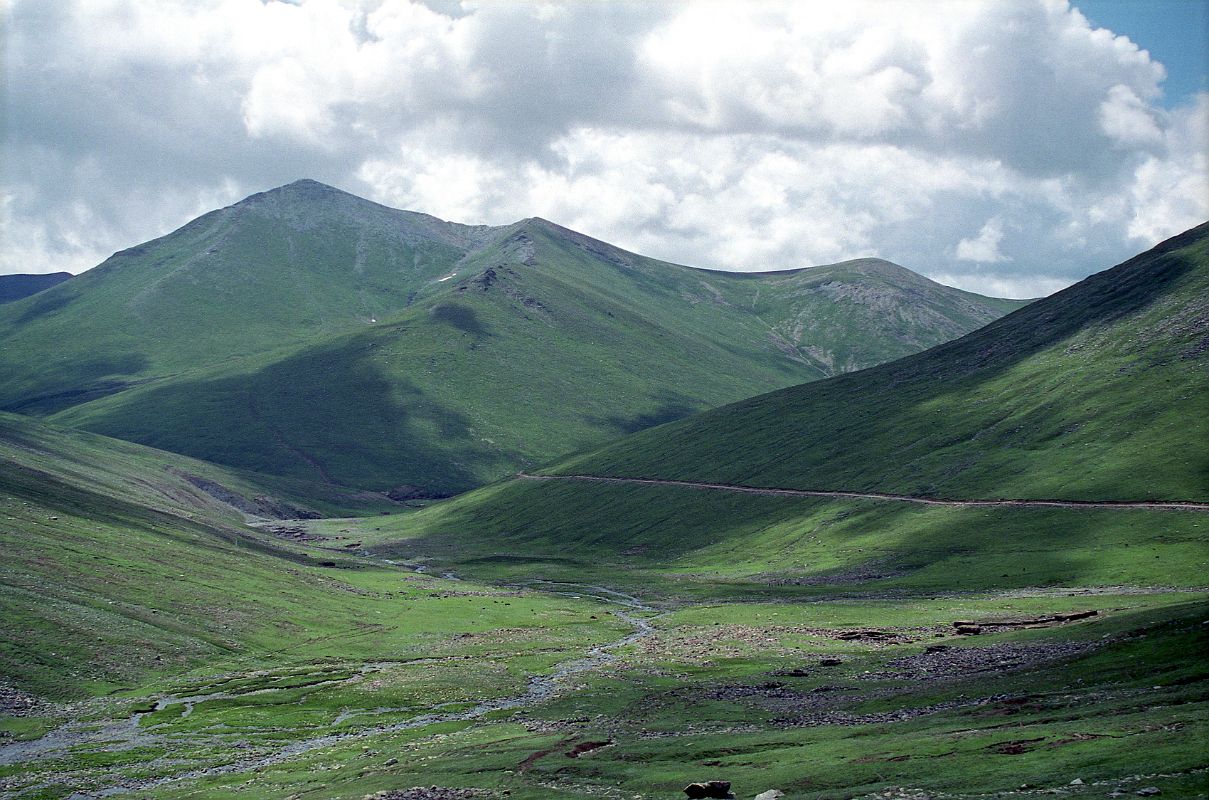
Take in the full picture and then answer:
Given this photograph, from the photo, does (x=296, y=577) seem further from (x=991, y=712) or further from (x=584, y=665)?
(x=991, y=712)

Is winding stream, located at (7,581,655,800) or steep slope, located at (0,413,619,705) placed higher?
steep slope, located at (0,413,619,705)

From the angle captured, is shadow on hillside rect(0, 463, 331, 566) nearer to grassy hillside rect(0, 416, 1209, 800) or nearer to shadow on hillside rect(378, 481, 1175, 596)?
grassy hillside rect(0, 416, 1209, 800)

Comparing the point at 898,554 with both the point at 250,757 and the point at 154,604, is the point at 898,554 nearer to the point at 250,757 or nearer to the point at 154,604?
the point at 154,604

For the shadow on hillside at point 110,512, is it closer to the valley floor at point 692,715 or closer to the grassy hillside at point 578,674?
the grassy hillside at point 578,674

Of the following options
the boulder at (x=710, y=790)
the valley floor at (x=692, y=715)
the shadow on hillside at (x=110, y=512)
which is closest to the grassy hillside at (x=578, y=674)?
the valley floor at (x=692, y=715)

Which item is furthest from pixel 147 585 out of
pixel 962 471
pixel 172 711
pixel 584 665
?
pixel 962 471

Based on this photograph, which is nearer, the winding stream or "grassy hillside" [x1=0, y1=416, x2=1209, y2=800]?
"grassy hillside" [x1=0, y1=416, x2=1209, y2=800]

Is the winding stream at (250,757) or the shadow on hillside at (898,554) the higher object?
the shadow on hillside at (898,554)

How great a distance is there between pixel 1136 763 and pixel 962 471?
158517mm

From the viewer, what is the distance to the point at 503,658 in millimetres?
106000

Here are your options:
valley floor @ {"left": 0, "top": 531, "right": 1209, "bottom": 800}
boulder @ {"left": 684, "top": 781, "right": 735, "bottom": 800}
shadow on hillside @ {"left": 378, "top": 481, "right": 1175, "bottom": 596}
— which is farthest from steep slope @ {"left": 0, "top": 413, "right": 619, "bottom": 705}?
boulder @ {"left": 684, "top": 781, "right": 735, "bottom": 800}

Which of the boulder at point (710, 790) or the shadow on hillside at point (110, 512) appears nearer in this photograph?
the boulder at point (710, 790)

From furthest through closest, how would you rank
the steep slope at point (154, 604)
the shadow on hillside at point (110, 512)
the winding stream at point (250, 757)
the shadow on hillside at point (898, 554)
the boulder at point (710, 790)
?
the shadow on hillside at point (110, 512) → the shadow on hillside at point (898, 554) → the steep slope at point (154, 604) → the winding stream at point (250, 757) → the boulder at point (710, 790)

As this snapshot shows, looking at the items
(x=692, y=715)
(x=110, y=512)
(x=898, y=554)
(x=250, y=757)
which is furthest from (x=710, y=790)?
(x=110, y=512)
